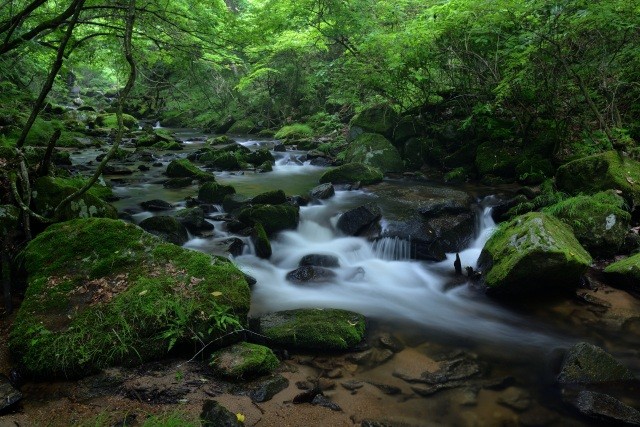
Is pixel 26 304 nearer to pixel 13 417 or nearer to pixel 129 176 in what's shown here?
pixel 13 417

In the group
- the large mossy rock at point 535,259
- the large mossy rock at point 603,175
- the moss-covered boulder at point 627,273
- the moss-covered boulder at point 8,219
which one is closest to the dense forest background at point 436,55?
the large mossy rock at point 603,175

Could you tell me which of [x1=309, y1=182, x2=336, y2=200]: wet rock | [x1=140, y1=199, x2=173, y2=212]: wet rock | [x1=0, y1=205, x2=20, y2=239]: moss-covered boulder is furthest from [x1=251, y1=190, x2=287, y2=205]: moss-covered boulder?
[x1=0, y1=205, x2=20, y2=239]: moss-covered boulder

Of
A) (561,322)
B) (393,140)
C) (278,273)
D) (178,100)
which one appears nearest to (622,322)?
(561,322)

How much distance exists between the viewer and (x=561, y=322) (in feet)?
16.5

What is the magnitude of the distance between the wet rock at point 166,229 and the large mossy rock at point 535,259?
17.0ft

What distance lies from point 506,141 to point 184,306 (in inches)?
391

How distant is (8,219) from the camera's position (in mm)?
4828

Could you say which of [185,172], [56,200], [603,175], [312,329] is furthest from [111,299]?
[185,172]

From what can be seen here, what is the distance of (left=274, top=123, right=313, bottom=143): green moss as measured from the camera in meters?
19.5

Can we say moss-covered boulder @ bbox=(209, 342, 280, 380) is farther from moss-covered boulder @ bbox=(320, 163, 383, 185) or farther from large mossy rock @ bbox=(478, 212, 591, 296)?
moss-covered boulder @ bbox=(320, 163, 383, 185)

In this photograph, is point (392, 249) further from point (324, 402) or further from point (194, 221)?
point (324, 402)

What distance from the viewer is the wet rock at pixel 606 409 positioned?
3242mm

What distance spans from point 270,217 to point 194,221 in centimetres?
149

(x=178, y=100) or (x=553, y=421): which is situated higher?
(x=178, y=100)
